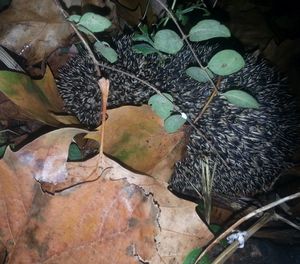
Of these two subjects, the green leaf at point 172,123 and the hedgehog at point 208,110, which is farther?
the hedgehog at point 208,110

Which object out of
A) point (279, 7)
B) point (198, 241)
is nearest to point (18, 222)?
point (198, 241)

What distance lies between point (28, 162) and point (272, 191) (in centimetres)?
210

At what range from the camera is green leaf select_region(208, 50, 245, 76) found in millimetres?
2375

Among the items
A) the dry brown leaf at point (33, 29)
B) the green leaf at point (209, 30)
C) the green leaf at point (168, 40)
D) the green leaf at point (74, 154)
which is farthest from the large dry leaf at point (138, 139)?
the dry brown leaf at point (33, 29)

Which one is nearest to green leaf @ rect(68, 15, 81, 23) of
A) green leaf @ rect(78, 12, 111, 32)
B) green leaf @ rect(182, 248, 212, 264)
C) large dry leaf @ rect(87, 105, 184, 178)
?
green leaf @ rect(78, 12, 111, 32)

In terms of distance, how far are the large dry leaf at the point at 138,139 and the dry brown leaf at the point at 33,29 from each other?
138 cm

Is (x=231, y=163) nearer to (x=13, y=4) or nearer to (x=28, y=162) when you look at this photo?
(x=28, y=162)

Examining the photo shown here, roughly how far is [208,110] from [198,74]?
0.99 feet

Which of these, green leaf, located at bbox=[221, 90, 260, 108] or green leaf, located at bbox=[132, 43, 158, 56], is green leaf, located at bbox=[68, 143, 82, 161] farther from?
green leaf, located at bbox=[221, 90, 260, 108]

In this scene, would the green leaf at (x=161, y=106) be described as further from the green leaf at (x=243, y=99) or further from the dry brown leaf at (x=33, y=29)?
the dry brown leaf at (x=33, y=29)

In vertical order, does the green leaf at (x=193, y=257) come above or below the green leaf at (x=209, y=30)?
below

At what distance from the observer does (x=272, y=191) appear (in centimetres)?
340

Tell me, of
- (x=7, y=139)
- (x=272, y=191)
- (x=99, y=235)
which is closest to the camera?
(x=99, y=235)

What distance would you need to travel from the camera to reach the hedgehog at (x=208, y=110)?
9.26 feet
